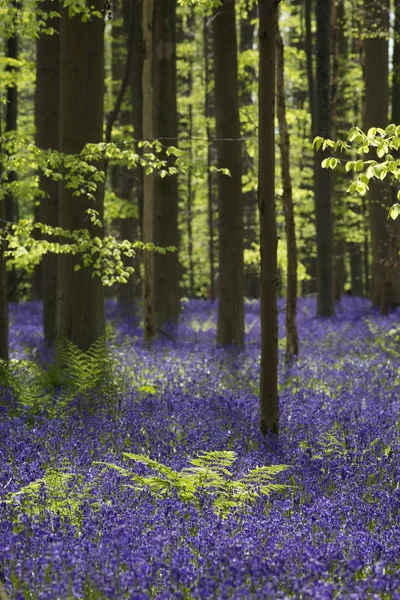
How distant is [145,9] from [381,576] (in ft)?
48.6

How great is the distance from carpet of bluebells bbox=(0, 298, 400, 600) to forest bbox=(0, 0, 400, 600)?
0.09ft

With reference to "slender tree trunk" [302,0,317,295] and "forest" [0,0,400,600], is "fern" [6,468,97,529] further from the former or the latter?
→ "slender tree trunk" [302,0,317,295]

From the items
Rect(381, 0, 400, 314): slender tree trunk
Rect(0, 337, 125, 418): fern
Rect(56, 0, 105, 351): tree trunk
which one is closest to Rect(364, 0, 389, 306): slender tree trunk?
Rect(381, 0, 400, 314): slender tree trunk

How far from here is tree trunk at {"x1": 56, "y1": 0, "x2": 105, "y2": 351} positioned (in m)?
11.9

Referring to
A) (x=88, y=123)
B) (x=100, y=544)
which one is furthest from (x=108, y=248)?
(x=100, y=544)

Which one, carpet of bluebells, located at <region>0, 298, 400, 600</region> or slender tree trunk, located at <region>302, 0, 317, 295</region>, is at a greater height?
slender tree trunk, located at <region>302, 0, 317, 295</region>

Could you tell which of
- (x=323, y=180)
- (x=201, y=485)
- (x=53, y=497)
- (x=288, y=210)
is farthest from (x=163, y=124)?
(x=53, y=497)

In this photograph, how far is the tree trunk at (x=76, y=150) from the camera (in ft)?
39.0

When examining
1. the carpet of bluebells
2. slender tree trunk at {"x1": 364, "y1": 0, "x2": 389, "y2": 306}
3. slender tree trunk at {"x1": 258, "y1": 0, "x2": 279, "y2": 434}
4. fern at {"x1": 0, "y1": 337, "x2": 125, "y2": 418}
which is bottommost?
the carpet of bluebells

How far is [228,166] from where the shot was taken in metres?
15.4

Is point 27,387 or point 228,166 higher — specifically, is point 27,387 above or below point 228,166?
below

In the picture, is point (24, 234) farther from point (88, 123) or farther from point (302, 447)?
point (302, 447)

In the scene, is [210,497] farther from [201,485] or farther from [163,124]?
[163,124]

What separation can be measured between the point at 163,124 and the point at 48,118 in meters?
3.20
